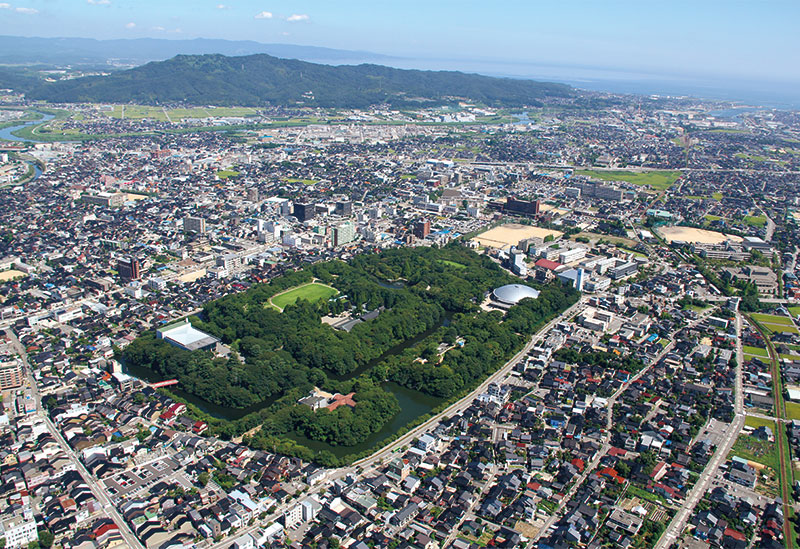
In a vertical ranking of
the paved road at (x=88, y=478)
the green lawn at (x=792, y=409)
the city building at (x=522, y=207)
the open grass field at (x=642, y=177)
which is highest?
the open grass field at (x=642, y=177)

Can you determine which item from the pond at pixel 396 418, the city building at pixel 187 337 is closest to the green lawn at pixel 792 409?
the pond at pixel 396 418

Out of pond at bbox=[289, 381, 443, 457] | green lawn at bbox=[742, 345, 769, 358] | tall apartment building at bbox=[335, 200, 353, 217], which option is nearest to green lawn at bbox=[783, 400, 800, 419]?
green lawn at bbox=[742, 345, 769, 358]

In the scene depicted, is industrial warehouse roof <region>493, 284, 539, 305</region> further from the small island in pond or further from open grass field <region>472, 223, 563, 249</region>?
open grass field <region>472, 223, 563, 249</region>

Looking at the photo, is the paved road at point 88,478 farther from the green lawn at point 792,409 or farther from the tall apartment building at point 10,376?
the green lawn at point 792,409

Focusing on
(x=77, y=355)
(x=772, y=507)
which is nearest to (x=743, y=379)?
(x=772, y=507)

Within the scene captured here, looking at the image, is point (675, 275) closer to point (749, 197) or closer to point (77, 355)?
point (749, 197)

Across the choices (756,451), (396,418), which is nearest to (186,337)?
(396,418)
